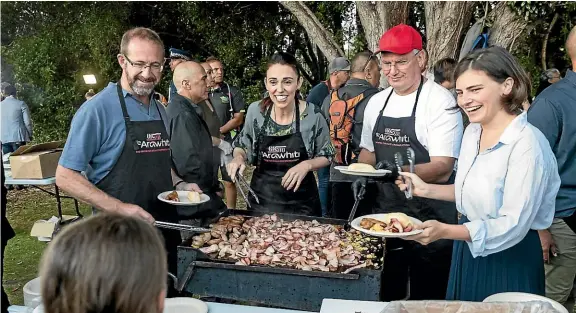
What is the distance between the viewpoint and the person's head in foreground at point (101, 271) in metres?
1.03

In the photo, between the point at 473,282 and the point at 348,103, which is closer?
the point at 473,282

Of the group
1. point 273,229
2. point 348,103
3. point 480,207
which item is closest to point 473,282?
point 480,207

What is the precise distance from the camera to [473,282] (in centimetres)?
232

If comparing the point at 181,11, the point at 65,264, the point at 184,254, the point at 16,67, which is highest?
the point at 181,11

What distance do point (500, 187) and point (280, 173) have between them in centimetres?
173

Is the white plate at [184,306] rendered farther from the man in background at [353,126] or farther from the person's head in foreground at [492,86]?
the man in background at [353,126]

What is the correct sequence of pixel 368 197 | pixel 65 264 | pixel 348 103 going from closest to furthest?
pixel 65 264, pixel 368 197, pixel 348 103

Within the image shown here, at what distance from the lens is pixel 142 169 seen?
9.38 feet

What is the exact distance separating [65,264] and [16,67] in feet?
44.7

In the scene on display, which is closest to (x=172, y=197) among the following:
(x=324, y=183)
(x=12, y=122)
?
(x=324, y=183)

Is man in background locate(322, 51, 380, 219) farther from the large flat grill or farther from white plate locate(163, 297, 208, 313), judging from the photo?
A: white plate locate(163, 297, 208, 313)

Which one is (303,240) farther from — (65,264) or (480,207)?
(65,264)

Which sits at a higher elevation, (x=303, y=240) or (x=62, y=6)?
(x=62, y=6)

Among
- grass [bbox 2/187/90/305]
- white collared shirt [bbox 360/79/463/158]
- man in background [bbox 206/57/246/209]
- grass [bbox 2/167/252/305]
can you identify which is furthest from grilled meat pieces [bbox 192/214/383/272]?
man in background [bbox 206/57/246/209]
